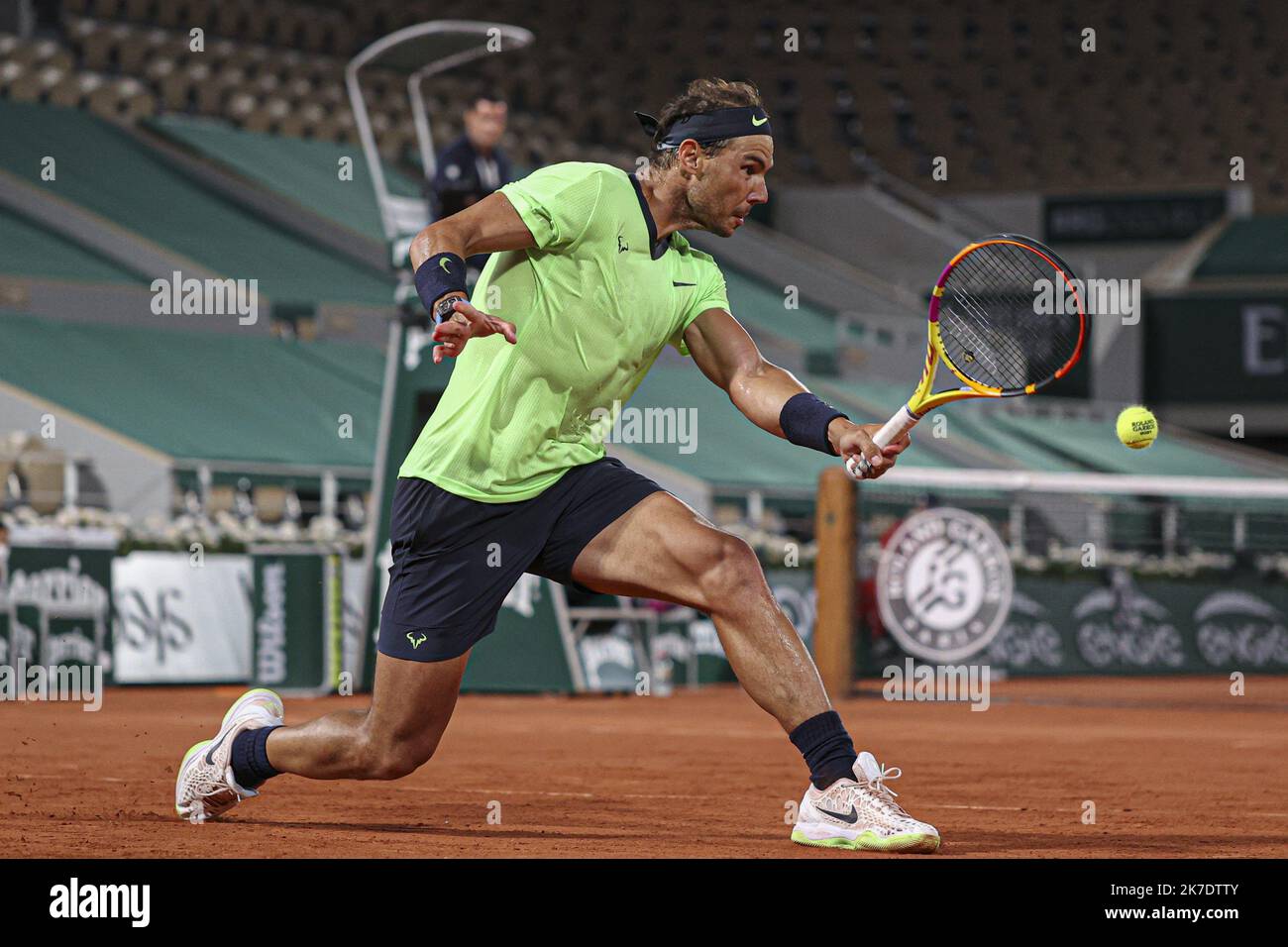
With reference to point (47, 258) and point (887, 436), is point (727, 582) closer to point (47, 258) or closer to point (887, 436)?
point (887, 436)

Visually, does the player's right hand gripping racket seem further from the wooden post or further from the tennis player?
the wooden post

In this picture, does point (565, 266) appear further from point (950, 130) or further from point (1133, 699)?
point (950, 130)

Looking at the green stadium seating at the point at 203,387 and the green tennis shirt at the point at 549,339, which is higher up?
the green stadium seating at the point at 203,387

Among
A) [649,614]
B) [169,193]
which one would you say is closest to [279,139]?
[169,193]

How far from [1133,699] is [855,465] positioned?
10.5 metres

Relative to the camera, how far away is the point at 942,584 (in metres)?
14.6

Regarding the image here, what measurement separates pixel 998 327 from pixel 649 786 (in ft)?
8.76

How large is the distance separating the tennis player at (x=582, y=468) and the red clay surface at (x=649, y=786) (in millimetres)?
401

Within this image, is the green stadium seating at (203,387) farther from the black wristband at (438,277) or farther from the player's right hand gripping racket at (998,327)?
the black wristband at (438,277)

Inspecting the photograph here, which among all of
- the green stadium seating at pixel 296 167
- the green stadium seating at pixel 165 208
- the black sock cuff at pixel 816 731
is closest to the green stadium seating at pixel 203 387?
the green stadium seating at pixel 165 208

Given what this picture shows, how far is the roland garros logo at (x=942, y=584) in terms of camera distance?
14414 millimetres

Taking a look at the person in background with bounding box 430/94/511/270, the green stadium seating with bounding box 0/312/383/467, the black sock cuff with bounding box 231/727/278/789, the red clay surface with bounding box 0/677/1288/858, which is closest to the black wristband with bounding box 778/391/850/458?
the red clay surface with bounding box 0/677/1288/858

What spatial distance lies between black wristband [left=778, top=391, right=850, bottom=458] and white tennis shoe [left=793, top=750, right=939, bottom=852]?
34.8 inches

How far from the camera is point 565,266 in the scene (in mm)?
5453
